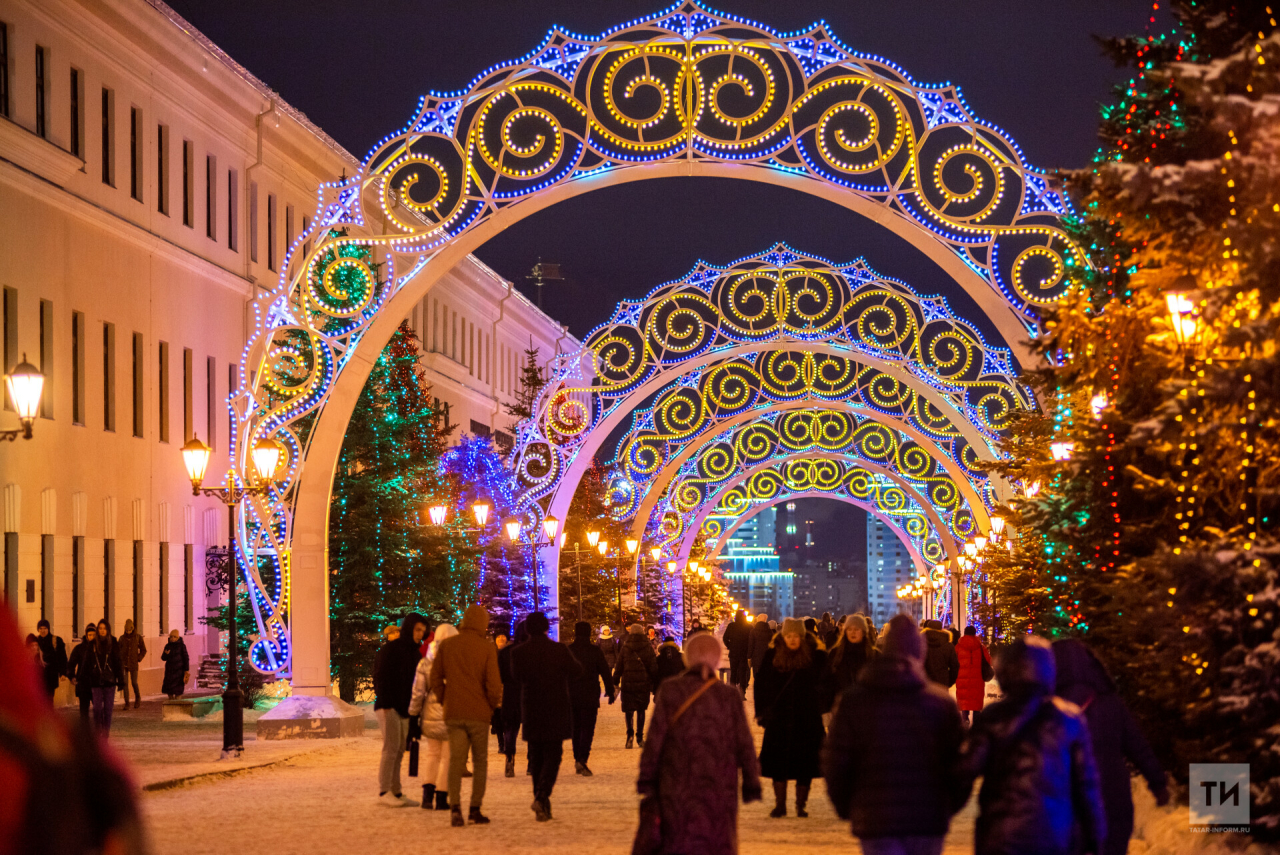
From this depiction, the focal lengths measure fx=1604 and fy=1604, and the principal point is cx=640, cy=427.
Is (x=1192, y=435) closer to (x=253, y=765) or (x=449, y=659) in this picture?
(x=449, y=659)


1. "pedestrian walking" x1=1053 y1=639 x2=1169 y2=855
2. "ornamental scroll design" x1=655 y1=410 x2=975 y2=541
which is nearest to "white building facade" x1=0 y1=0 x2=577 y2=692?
"ornamental scroll design" x1=655 y1=410 x2=975 y2=541

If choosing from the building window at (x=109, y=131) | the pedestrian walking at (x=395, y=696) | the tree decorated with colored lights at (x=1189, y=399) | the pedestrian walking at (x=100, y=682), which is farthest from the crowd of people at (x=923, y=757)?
the building window at (x=109, y=131)

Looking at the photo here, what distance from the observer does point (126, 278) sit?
34.1 metres

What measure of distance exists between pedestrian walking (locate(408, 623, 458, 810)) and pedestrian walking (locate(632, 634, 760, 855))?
5739 mm

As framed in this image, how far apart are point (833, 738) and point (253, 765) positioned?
13090 mm

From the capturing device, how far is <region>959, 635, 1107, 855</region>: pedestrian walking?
6.11 m

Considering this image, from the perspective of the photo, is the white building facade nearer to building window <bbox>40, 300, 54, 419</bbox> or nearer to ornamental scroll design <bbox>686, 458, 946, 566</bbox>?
building window <bbox>40, 300, 54, 419</bbox>

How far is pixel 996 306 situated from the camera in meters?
18.8

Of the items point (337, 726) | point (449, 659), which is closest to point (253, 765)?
point (337, 726)

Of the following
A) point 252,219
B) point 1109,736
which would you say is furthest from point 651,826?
point 252,219

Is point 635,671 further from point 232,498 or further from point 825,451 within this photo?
point 825,451

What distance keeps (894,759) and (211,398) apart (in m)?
35.0

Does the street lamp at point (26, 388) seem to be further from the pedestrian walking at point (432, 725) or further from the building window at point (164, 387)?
the building window at point (164, 387)

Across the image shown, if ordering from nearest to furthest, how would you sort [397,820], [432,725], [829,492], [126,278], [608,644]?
[397,820], [432,725], [608,644], [126,278], [829,492]
